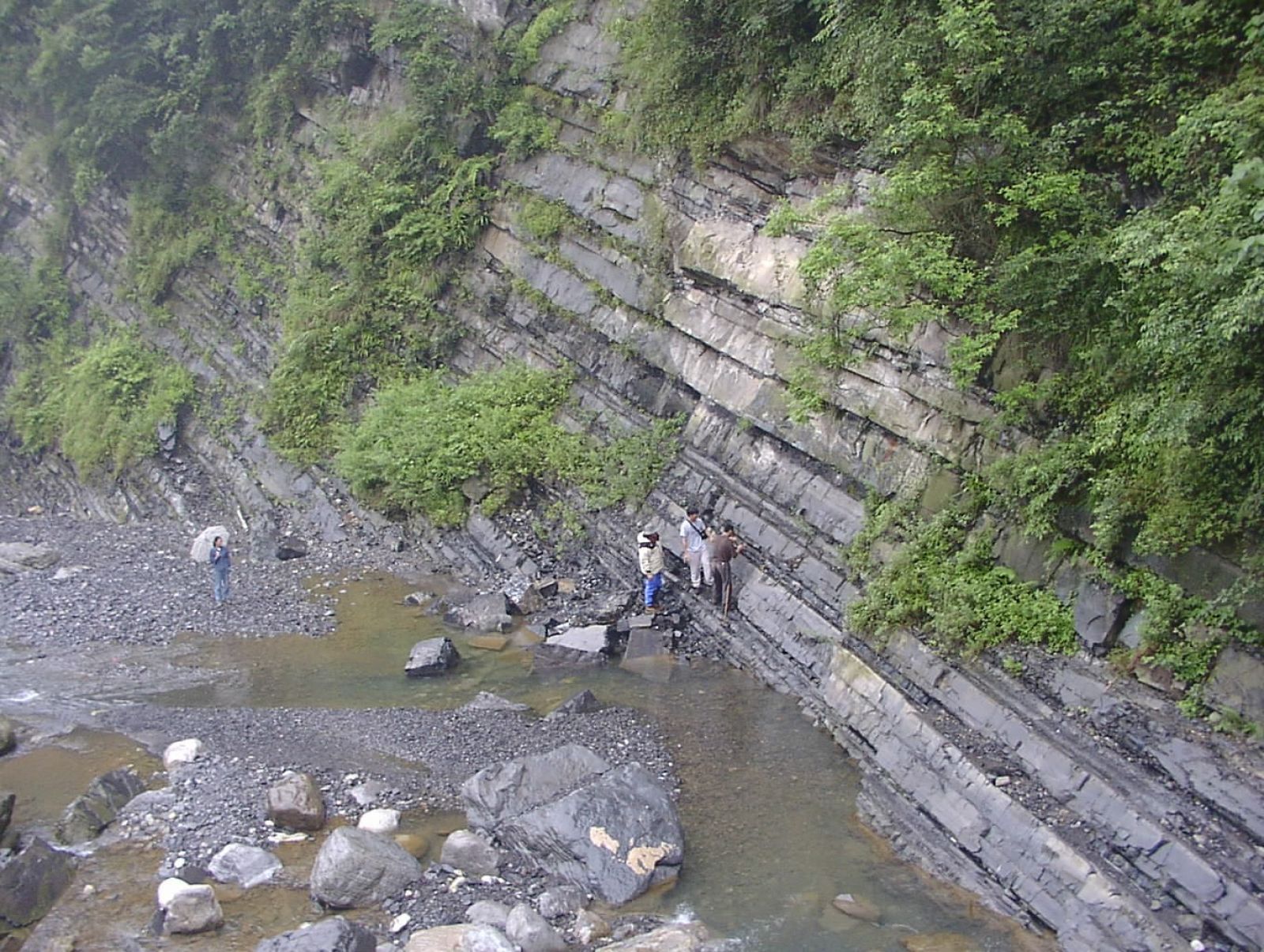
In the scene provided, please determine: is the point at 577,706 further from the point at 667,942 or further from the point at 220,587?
the point at 220,587

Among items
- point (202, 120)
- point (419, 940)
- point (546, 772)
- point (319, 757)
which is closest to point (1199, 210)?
point (546, 772)

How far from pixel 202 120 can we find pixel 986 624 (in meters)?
20.2

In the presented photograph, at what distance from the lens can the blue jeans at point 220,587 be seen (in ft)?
45.6

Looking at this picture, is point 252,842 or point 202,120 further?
point 202,120

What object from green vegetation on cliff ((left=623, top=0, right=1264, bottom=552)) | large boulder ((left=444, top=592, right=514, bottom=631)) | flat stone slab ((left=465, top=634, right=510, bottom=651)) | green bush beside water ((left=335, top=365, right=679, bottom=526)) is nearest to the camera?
green vegetation on cliff ((left=623, top=0, right=1264, bottom=552))

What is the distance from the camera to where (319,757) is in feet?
31.8

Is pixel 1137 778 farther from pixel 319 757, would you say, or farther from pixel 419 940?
pixel 319 757

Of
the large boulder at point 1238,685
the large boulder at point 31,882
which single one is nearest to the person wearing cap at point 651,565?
the large boulder at point 1238,685

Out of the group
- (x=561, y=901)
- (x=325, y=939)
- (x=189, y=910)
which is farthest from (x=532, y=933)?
(x=189, y=910)

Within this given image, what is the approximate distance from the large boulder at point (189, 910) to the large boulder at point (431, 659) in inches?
168

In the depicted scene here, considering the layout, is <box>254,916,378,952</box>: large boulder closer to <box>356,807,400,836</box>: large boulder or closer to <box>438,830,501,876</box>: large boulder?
<box>438,830,501,876</box>: large boulder

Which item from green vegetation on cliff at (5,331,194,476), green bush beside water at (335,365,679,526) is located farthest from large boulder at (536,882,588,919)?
green vegetation on cliff at (5,331,194,476)

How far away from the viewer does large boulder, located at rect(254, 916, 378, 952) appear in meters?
6.94

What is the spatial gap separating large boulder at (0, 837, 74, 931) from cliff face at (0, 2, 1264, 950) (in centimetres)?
614
